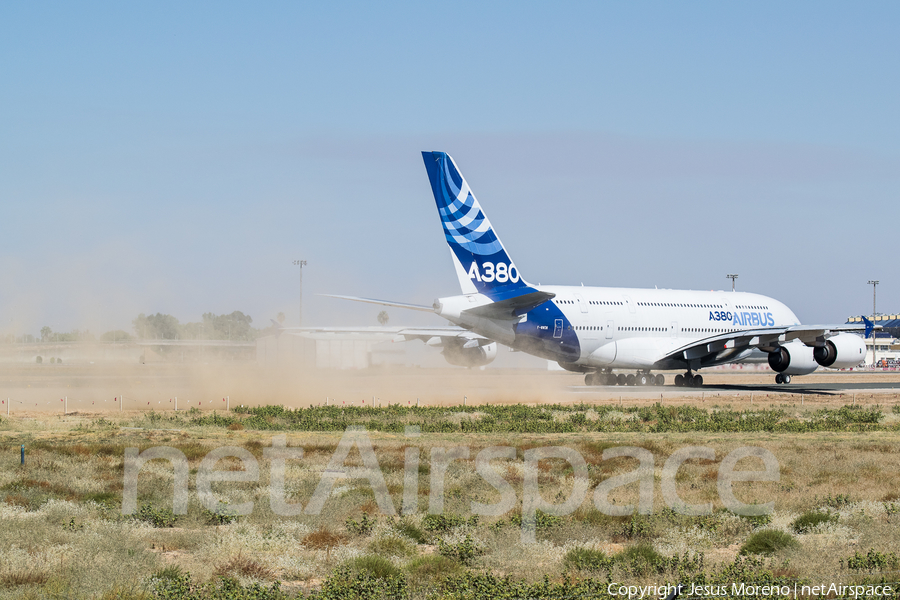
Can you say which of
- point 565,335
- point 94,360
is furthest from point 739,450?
point 94,360

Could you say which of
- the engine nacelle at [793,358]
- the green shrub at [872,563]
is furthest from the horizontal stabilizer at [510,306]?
the green shrub at [872,563]

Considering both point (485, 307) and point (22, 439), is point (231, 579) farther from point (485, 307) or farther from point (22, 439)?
point (485, 307)

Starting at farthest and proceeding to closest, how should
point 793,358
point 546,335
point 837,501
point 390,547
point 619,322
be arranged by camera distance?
point 793,358, point 619,322, point 546,335, point 837,501, point 390,547

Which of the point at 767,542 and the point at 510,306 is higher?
the point at 510,306

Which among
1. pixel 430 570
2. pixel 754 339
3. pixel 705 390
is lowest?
pixel 430 570

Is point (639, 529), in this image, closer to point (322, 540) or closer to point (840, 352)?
point (322, 540)

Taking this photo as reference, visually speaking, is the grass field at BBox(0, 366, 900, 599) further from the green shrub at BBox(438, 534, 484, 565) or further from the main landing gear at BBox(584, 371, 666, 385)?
the main landing gear at BBox(584, 371, 666, 385)

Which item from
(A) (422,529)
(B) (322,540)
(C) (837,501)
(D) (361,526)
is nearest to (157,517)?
(B) (322,540)

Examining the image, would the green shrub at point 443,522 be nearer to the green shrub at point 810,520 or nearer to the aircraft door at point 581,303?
the green shrub at point 810,520

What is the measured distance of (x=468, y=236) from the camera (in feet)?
133

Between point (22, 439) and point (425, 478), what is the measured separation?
46.2ft

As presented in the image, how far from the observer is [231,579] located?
437 inches

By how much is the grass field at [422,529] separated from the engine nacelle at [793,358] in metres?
22.2

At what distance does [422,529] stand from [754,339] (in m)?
38.8
